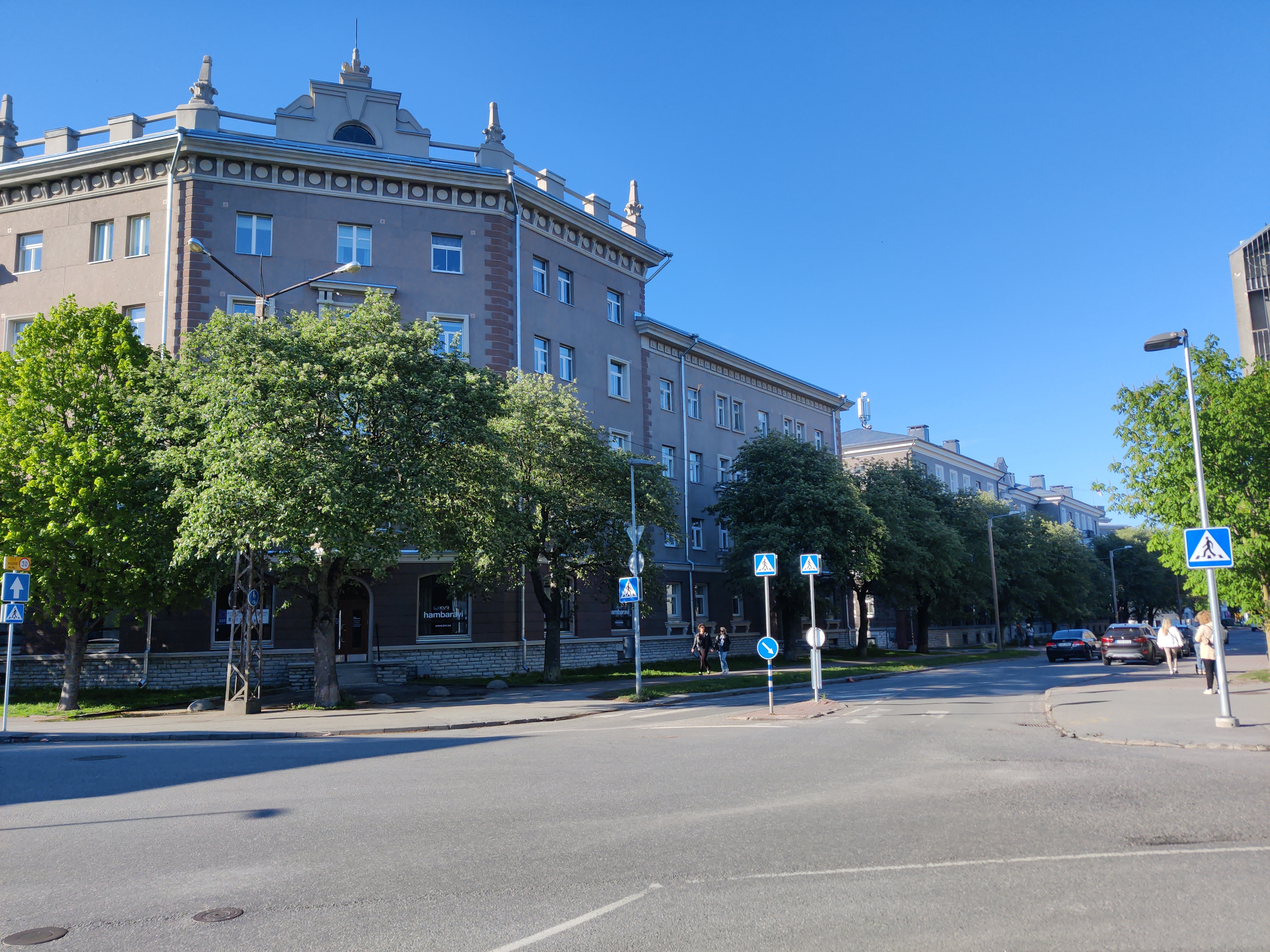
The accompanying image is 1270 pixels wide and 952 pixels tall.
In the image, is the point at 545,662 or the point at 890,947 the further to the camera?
the point at 545,662

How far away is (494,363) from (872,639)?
37200 mm

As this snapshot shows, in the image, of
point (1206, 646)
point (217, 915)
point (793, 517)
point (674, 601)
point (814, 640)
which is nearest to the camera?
point (217, 915)

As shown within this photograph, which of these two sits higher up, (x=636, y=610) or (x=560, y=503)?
(x=560, y=503)

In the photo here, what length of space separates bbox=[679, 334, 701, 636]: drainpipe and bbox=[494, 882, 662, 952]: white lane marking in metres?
36.7

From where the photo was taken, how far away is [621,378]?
4131 centimetres

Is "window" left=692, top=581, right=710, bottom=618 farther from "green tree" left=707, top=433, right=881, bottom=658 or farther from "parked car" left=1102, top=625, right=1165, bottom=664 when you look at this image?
"parked car" left=1102, top=625, right=1165, bottom=664

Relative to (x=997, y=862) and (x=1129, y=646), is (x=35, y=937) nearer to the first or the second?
(x=997, y=862)

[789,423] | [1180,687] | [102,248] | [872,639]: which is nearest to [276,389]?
[102,248]

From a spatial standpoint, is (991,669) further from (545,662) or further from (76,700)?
(76,700)

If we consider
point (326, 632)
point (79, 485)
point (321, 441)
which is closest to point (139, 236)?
point (79, 485)

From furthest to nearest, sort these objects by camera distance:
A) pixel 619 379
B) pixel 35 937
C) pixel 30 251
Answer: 1. pixel 619 379
2. pixel 30 251
3. pixel 35 937

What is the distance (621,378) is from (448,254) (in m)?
10.1

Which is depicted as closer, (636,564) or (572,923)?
(572,923)

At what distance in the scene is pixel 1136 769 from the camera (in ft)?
36.1
